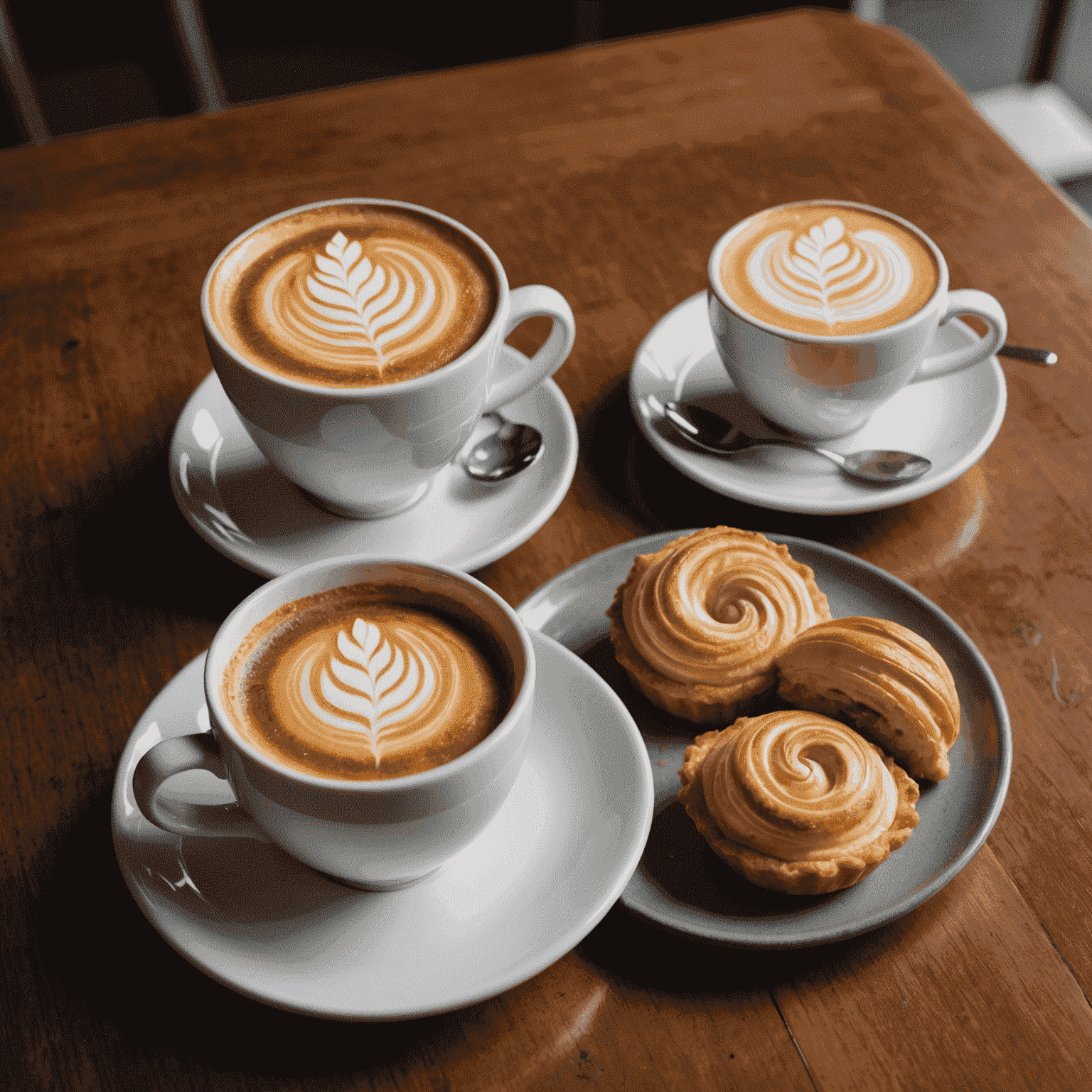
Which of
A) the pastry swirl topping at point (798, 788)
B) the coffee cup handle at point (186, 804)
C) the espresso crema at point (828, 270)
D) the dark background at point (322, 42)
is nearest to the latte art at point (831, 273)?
the espresso crema at point (828, 270)

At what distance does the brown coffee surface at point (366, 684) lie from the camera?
29.1 inches

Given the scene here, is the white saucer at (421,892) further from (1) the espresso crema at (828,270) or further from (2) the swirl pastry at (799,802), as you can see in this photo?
(1) the espresso crema at (828,270)

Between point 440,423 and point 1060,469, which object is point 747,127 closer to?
point 1060,469

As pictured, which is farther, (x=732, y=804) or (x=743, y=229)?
(x=743, y=229)

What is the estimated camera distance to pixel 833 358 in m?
1.05

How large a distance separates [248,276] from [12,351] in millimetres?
→ 431

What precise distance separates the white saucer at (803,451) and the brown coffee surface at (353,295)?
243 millimetres

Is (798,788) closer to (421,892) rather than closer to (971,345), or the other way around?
(421,892)

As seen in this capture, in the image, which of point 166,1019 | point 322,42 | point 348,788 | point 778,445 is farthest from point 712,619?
point 322,42

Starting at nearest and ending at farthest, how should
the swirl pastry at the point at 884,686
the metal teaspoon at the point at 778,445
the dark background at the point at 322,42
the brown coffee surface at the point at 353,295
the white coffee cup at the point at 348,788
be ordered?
the white coffee cup at the point at 348,788, the swirl pastry at the point at 884,686, the brown coffee surface at the point at 353,295, the metal teaspoon at the point at 778,445, the dark background at the point at 322,42

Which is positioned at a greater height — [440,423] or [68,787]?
[440,423]

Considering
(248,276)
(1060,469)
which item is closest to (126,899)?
(248,276)

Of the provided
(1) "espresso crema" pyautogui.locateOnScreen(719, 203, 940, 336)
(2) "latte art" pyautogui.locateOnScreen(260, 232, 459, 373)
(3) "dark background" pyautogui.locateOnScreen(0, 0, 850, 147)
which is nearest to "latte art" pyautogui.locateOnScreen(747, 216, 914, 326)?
(1) "espresso crema" pyautogui.locateOnScreen(719, 203, 940, 336)

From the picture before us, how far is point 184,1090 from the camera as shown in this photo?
740 millimetres
